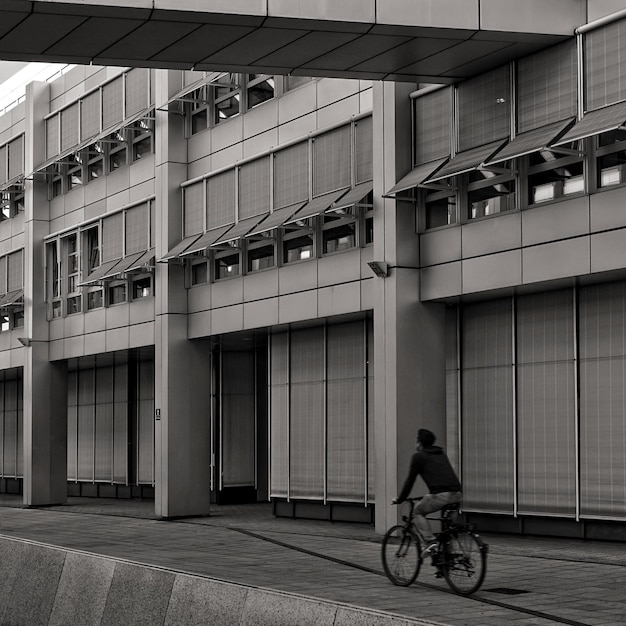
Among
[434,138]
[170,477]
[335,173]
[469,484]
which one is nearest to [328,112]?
[335,173]

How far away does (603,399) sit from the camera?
1859 centimetres

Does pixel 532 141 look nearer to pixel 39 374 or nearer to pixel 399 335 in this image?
pixel 399 335

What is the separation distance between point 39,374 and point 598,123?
23144mm

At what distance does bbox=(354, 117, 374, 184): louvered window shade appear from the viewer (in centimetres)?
2241

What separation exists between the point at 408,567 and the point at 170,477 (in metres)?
14.7

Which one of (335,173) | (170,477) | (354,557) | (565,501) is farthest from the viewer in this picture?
(170,477)

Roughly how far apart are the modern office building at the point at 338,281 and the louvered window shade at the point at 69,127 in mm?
87

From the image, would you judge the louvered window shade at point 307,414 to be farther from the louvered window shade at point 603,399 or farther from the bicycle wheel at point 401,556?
the bicycle wheel at point 401,556

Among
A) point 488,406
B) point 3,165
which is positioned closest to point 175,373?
point 488,406

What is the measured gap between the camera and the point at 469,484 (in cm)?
2120

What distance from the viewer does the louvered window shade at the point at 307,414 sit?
83.9 feet

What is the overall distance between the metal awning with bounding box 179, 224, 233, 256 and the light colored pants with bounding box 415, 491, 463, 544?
13222mm

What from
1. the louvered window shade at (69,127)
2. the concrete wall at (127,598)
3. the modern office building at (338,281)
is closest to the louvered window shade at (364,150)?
the modern office building at (338,281)

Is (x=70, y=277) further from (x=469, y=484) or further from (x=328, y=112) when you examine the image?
(x=469, y=484)
